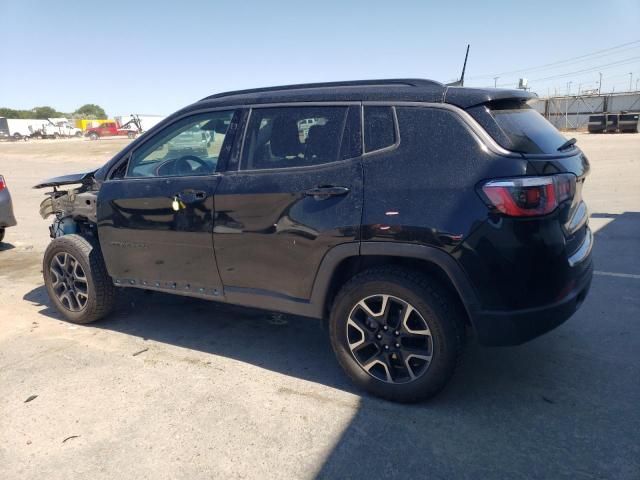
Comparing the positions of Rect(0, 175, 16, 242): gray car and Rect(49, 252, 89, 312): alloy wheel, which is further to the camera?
Rect(0, 175, 16, 242): gray car

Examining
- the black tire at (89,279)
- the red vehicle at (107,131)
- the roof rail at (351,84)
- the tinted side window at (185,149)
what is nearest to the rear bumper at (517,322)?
the roof rail at (351,84)

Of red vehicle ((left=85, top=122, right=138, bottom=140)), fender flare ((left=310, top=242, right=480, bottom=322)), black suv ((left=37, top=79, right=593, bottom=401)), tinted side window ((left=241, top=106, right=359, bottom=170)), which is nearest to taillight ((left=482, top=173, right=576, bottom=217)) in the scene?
black suv ((left=37, top=79, right=593, bottom=401))

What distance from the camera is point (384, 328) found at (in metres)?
3.19

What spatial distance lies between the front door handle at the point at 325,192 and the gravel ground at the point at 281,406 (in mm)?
1264

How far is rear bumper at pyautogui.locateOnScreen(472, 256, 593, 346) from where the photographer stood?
2848 mm

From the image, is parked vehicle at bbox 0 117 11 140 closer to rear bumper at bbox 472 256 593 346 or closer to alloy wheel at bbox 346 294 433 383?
alloy wheel at bbox 346 294 433 383

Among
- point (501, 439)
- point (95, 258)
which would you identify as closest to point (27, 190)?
point (95, 258)

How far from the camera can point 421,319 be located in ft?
10.0

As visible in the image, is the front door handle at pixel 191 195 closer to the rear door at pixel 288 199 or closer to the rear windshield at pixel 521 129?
the rear door at pixel 288 199

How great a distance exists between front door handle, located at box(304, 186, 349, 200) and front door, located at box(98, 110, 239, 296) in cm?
80

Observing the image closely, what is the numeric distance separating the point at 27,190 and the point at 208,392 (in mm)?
13982

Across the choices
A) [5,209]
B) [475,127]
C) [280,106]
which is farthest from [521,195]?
[5,209]

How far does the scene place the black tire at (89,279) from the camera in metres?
4.46

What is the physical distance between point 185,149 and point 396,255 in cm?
203
